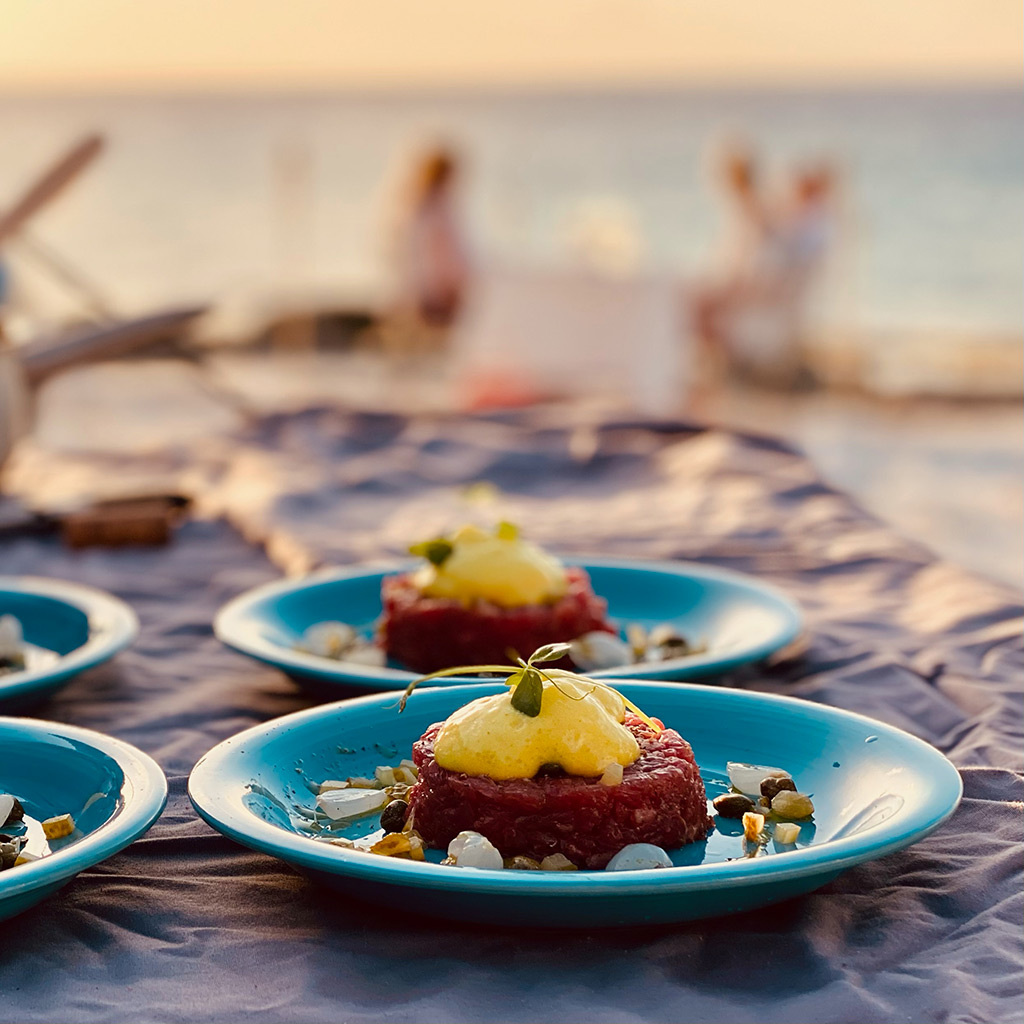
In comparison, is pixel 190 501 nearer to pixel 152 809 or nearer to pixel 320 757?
pixel 320 757

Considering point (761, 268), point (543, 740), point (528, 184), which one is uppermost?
point (528, 184)

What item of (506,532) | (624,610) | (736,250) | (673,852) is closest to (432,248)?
(736,250)

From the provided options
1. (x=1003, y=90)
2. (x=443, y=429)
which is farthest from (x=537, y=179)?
(x=443, y=429)

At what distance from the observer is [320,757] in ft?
4.33

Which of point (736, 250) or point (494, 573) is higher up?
point (736, 250)

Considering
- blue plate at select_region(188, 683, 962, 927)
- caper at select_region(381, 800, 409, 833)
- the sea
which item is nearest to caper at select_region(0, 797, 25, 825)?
blue plate at select_region(188, 683, 962, 927)

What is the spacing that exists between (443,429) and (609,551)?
1046 mm

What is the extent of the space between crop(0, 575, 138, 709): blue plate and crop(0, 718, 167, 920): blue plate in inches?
12.0

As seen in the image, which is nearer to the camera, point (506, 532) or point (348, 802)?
point (348, 802)

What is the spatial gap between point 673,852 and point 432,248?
603 cm

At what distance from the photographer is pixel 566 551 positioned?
101 inches

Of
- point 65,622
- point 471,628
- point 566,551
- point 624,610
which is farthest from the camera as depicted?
point 566,551

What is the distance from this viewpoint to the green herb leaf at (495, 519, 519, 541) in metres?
1.75

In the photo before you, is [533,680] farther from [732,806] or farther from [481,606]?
[481,606]
